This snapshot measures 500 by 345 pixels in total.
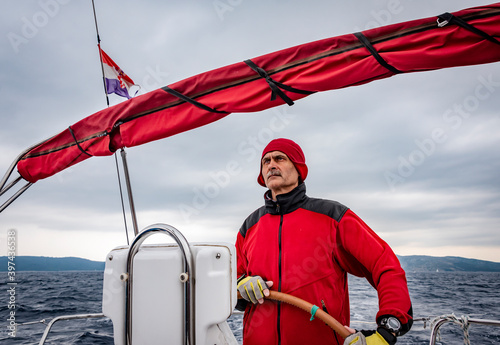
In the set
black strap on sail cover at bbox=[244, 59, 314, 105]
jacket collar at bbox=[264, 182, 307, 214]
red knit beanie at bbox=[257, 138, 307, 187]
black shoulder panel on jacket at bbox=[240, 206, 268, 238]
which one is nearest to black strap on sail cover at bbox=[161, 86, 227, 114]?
black strap on sail cover at bbox=[244, 59, 314, 105]

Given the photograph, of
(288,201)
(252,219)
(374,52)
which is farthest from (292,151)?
(374,52)

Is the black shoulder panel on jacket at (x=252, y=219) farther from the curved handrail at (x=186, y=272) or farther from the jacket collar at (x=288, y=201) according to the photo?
the curved handrail at (x=186, y=272)

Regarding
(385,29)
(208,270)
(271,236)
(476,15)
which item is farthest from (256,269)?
(476,15)

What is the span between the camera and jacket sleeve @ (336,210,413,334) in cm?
148

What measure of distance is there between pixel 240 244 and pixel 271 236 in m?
0.36

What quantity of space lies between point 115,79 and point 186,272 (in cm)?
329

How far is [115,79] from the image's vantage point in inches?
148

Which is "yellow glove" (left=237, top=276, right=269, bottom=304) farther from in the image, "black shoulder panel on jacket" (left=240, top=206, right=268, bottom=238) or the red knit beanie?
the red knit beanie

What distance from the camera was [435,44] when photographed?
141 cm

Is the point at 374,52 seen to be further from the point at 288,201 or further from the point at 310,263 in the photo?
the point at 310,263

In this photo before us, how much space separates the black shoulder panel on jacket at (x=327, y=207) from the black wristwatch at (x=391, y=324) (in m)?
0.55

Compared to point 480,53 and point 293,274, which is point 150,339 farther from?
point 480,53

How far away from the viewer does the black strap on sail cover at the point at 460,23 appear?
132 cm

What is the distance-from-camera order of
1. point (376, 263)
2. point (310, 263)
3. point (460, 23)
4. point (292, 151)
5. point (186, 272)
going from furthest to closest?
point (292, 151)
point (310, 263)
point (376, 263)
point (460, 23)
point (186, 272)
